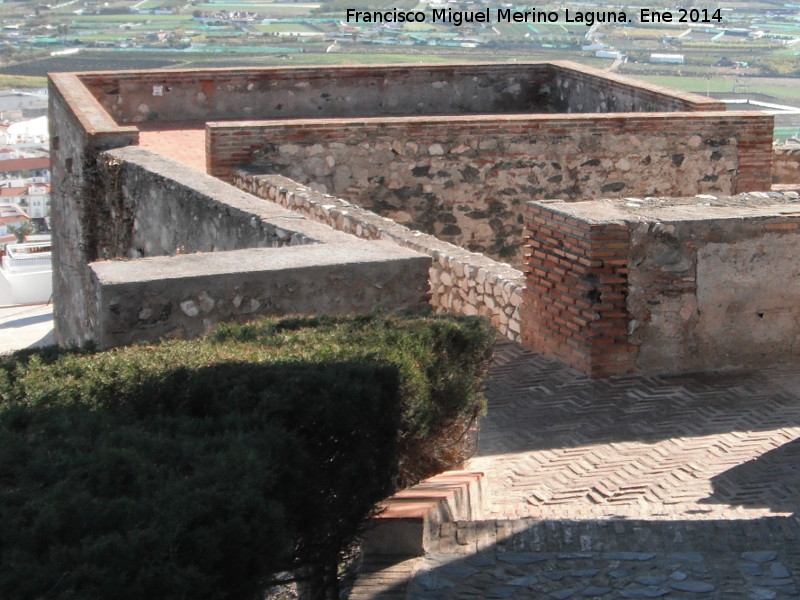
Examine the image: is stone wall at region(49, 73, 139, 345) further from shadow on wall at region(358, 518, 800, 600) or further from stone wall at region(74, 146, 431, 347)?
shadow on wall at region(358, 518, 800, 600)

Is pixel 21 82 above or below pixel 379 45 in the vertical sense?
below

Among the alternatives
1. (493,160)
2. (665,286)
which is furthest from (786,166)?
(665,286)

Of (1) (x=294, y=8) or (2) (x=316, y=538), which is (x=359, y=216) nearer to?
(2) (x=316, y=538)

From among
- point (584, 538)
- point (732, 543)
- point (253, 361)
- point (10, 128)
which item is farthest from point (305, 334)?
point (10, 128)

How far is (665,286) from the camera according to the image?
25.2 ft

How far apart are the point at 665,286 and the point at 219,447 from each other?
4487mm

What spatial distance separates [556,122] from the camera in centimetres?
1277

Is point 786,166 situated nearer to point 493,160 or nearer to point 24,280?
point 493,160

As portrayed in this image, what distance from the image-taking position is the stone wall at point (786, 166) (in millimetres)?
14430

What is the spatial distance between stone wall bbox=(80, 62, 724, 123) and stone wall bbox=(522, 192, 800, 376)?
7.17 m

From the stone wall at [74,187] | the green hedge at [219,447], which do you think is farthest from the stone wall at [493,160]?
the green hedge at [219,447]

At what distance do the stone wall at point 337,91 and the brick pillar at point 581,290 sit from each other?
23.8 feet

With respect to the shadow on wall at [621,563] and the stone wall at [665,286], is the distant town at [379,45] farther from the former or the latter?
the shadow on wall at [621,563]

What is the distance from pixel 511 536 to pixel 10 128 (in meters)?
39.6
